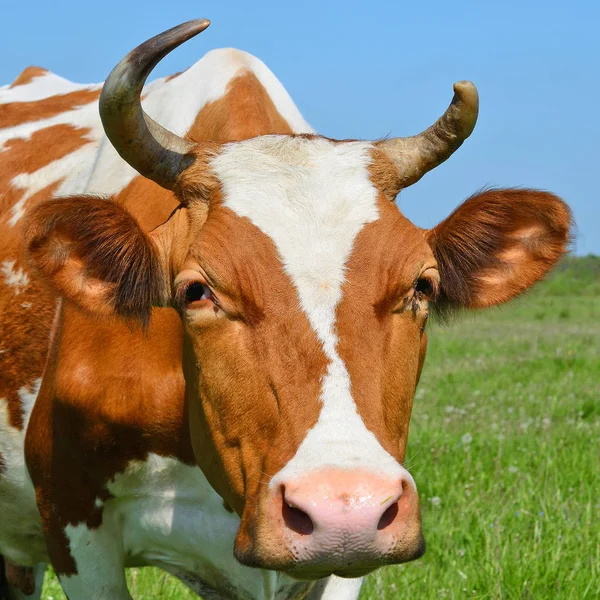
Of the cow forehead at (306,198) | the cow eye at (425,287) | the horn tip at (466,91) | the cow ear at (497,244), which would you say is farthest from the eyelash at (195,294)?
the horn tip at (466,91)

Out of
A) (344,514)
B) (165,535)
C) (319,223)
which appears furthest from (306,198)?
(165,535)

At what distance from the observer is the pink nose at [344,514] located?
10.0ft

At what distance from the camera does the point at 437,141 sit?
426cm

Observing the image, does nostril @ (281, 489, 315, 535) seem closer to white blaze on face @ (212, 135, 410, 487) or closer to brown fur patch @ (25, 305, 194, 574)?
white blaze on face @ (212, 135, 410, 487)

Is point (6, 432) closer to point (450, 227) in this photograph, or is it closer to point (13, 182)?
point (13, 182)

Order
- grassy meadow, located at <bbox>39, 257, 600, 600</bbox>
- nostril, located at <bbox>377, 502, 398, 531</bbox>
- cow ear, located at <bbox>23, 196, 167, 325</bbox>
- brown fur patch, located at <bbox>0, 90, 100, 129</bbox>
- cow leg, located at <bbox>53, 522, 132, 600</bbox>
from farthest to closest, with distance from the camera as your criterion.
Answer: brown fur patch, located at <bbox>0, 90, 100, 129</bbox> < grassy meadow, located at <bbox>39, 257, 600, 600</bbox> < cow leg, located at <bbox>53, 522, 132, 600</bbox> < cow ear, located at <bbox>23, 196, 167, 325</bbox> < nostril, located at <bbox>377, 502, 398, 531</bbox>

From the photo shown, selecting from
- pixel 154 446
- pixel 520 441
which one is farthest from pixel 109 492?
pixel 520 441

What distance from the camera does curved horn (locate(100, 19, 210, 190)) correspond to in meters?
3.75

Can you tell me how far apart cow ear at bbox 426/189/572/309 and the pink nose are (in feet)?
5.02

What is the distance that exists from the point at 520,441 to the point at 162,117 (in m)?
4.07

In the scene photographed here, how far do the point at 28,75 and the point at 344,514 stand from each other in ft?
19.0

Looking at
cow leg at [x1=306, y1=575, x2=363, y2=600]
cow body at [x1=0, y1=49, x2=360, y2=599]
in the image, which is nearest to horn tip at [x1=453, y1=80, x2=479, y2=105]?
cow body at [x1=0, y1=49, x2=360, y2=599]

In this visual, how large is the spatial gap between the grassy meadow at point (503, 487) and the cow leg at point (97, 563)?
1.04m

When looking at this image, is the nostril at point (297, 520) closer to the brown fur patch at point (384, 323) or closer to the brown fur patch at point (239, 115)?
the brown fur patch at point (384, 323)
